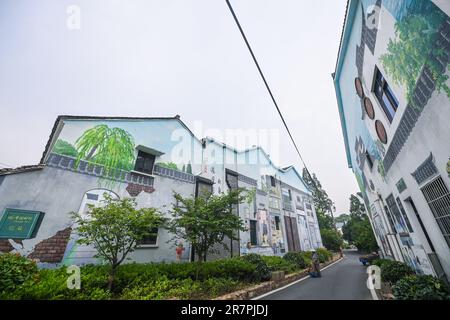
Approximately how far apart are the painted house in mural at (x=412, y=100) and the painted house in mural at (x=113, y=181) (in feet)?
29.5

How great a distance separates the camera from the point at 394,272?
7410 mm

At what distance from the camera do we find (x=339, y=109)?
43.4 feet

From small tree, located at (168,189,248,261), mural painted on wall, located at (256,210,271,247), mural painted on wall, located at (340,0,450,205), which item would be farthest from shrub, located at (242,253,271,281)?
mural painted on wall, located at (340,0,450,205)

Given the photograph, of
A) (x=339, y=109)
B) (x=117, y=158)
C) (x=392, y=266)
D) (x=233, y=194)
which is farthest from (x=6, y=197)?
(x=339, y=109)

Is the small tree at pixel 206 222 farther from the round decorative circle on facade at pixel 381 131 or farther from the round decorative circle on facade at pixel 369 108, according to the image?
the round decorative circle on facade at pixel 369 108

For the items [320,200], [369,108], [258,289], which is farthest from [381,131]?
[320,200]

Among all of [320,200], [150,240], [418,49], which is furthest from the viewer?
[320,200]

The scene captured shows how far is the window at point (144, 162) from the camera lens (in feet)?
33.8

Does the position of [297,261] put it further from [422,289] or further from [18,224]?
[18,224]

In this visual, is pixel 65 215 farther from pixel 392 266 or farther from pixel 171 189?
pixel 392 266

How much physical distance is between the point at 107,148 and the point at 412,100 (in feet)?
37.4

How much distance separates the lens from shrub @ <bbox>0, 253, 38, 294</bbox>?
424 cm

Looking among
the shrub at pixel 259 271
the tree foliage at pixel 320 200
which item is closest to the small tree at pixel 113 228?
the shrub at pixel 259 271

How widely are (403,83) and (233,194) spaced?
7049mm
